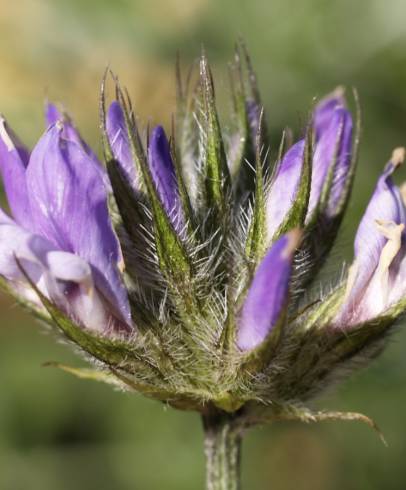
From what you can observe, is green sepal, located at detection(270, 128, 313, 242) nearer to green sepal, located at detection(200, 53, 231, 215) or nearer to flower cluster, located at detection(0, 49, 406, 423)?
flower cluster, located at detection(0, 49, 406, 423)

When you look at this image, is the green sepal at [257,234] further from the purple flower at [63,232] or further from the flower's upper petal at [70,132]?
the flower's upper petal at [70,132]

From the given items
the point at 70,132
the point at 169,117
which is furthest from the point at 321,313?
the point at 169,117

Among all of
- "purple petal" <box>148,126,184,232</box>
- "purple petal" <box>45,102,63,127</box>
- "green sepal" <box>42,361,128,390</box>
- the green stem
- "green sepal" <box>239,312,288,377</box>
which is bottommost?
the green stem

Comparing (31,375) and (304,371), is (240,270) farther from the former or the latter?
(31,375)

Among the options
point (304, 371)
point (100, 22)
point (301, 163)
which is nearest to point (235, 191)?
point (301, 163)

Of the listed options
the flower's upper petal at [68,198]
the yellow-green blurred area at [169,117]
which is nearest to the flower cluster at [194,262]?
the flower's upper petal at [68,198]

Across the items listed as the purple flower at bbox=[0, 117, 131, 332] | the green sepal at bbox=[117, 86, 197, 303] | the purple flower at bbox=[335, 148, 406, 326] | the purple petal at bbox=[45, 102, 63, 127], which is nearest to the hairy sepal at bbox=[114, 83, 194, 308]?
the green sepal at bbox=[117, 86, 197, 303]

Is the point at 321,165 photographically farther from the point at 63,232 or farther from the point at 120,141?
the point at 63,232

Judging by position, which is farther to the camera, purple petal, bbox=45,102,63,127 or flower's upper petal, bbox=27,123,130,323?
purple petal, bbox=45,102,63,127
